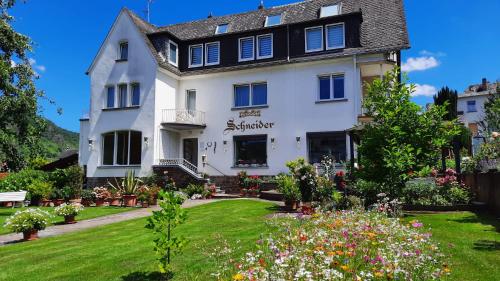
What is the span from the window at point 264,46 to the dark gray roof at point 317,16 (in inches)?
32.7

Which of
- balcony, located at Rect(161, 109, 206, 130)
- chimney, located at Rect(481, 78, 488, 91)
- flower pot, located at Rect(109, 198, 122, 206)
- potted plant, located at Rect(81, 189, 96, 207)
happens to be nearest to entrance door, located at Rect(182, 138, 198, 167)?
balcony, located at Rect(161, 109, 206, 130)

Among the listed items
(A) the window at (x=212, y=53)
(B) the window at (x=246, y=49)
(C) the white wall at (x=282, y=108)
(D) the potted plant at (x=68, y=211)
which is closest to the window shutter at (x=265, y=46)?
(B) the window at (x=246, y=49)

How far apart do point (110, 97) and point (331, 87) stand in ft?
46.2

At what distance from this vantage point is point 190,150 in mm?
24969

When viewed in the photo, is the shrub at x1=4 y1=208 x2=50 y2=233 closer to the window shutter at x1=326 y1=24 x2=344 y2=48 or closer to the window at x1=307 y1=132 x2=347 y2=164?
the window at x1=307 y1=132 x2=347 y2=164

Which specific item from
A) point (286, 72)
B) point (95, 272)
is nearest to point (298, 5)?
point (286, 72)

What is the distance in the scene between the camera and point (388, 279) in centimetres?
383

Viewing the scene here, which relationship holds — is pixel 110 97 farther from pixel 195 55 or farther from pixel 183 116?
pixel 195 55

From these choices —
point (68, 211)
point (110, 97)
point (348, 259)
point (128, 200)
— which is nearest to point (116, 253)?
point (348, 259)

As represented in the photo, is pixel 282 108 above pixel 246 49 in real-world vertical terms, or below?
below

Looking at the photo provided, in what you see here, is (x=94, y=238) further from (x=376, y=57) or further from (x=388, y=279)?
(x=376, y=57)

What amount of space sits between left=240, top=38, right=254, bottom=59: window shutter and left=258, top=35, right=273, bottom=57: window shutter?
0.61 metres

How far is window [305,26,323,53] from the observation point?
22.1 meters

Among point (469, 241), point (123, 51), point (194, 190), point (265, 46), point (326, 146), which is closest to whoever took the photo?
point (469, 241)
